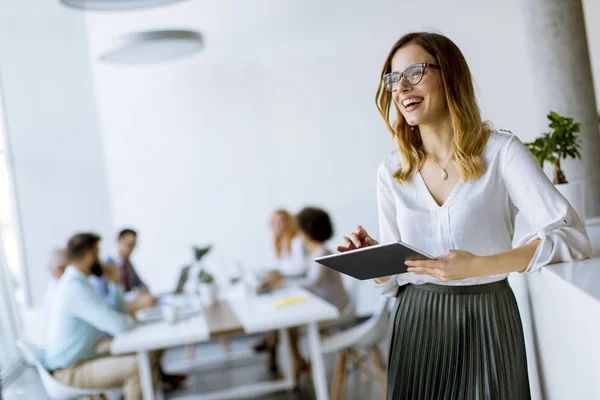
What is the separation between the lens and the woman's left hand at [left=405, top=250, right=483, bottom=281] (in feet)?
5.57

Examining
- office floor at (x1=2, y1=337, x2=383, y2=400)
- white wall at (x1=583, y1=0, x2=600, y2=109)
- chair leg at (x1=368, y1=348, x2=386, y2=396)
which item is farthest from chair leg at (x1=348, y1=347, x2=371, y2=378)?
white wall at (x1=583, y1=0, x2=600, y2=109)

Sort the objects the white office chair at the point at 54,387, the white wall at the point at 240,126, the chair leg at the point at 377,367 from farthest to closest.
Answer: the white wall at the point at 240,126
the chair leg at the point at 377,367
the white office chair at the point at 54,387

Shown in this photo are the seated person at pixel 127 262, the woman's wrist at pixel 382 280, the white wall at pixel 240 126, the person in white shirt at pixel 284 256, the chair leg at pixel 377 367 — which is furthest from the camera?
the white wall at pixel 240 126

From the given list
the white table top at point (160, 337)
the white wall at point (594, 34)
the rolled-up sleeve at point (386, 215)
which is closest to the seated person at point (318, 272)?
the white table top at point (160, 337)

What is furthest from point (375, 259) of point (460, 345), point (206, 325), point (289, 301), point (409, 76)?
point (289, 301)

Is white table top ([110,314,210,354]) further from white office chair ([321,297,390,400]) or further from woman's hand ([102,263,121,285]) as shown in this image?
woman's hand ([102,263,121,285])

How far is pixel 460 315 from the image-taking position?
1962 mm

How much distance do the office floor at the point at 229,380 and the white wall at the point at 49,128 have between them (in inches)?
50.7

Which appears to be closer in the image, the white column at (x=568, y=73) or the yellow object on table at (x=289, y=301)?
the white column at (x=568, y=73)

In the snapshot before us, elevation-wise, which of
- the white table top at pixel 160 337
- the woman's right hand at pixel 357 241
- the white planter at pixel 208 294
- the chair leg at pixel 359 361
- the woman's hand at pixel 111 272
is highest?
the woman's right hand at pixel 357 241

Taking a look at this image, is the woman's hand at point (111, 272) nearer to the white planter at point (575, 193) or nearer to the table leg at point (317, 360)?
the table leg at point (317, 360)

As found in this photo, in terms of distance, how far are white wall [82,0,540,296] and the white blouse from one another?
5496mm

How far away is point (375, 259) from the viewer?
5.82 feet

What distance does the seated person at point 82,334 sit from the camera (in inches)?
173
